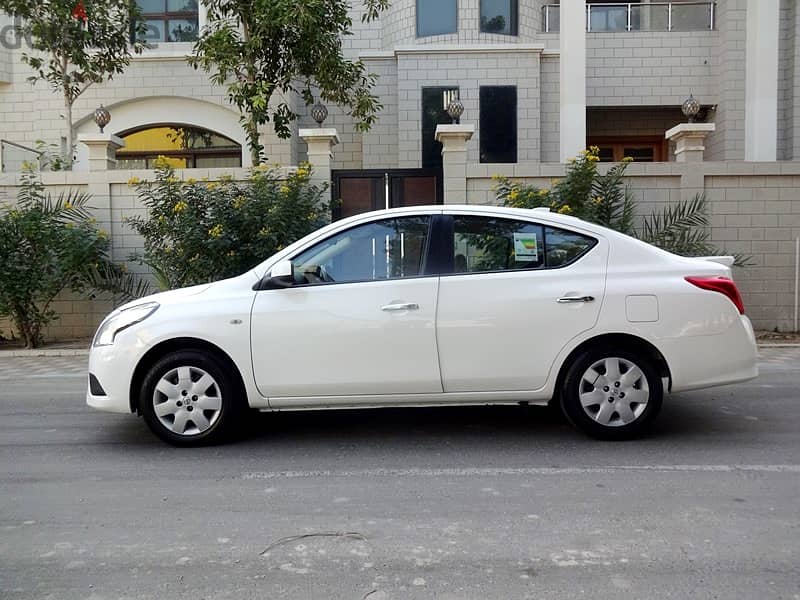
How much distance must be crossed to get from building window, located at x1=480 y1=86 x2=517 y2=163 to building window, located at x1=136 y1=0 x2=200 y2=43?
21.0 ft

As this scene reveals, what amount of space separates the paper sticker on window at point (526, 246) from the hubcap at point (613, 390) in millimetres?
917

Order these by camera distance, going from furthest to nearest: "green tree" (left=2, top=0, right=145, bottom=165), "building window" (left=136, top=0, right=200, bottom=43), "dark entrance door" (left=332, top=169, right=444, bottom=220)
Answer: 1. "building window" (left=136, top=0, right=200, bottom=43)
2. "green tree" (left=2, top=0, right=145, bottom=165)
3. "dark entrance door" (left=332, top=169, right=444, bottom=220)

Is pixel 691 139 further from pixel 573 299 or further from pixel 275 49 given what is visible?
pixel 573 299

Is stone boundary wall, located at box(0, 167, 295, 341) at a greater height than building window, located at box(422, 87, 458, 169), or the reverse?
building window, located at box(422, 87, 458, 169)

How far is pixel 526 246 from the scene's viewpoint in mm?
5672

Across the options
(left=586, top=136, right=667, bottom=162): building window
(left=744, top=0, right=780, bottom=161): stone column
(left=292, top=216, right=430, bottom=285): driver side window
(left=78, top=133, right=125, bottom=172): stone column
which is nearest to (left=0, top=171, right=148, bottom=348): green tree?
(left=78, top=133, right=125, bottom=172): stone column

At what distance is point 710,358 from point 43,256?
30.4ft

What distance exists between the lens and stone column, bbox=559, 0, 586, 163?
15688 millimetres

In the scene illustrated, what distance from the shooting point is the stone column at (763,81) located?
16109mm

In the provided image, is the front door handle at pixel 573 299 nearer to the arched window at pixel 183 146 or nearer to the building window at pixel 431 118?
the building window at pixel 431 118

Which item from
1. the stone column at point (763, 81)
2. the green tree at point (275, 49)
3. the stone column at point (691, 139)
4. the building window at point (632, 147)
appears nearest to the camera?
the green tree at point (275, 49)

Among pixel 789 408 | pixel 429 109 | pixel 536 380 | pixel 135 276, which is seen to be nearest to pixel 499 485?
pixel 536 380

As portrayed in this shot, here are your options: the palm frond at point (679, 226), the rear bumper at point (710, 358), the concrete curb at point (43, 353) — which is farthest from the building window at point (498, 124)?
the rear bumper at point (710, 358)

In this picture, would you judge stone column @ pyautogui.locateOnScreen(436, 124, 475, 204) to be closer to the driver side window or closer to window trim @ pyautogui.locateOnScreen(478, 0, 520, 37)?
window trim @ pyautogui.locateOnScreen(478, 0, 520, 37)
